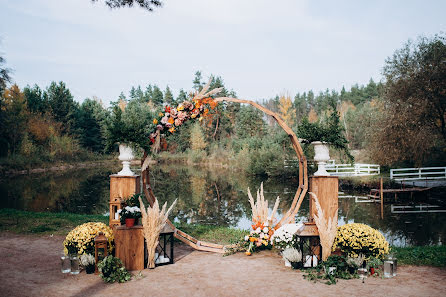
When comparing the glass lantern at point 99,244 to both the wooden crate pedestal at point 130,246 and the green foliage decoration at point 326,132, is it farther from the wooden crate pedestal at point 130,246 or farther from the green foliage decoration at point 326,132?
the green foliage decoration at point 326,132

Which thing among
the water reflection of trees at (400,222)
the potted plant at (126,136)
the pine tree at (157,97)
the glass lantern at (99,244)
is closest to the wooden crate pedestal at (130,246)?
the glass lantern at (99,244)

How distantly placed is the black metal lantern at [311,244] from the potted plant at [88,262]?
132 inches

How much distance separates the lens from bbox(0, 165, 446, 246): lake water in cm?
1352

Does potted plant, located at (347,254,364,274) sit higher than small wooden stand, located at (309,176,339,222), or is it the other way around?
small wooden stand, located at (309,176,339,222)

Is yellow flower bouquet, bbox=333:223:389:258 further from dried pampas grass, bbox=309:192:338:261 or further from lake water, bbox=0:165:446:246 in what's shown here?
lake water, bbox=0:165:446:246

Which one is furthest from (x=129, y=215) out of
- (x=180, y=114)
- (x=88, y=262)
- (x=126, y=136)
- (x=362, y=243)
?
(x=362, y=243)

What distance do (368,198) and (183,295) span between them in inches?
717

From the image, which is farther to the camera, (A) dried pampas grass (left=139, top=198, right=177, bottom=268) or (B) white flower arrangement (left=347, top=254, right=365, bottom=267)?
(A) dried pampas grass (left=139, top=198, right=177, bottom=268)

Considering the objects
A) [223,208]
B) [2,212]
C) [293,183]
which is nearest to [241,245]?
[2,212]

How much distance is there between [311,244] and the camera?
6.34 metres

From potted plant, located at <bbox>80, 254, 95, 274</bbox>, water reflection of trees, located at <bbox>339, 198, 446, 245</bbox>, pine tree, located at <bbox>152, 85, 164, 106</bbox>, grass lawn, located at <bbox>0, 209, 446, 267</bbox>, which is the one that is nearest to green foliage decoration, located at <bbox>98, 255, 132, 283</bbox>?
potted plant, located at <bbox>80, 254, 95, 274</bbox>

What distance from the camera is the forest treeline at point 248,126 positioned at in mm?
20922

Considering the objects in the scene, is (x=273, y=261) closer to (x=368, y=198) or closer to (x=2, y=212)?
(x=2, y=212)

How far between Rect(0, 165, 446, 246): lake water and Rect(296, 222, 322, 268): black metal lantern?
19.3 ft
